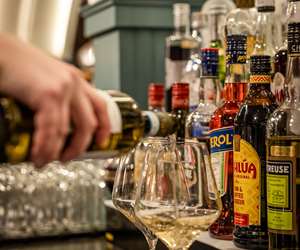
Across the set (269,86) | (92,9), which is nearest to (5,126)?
(269,86)

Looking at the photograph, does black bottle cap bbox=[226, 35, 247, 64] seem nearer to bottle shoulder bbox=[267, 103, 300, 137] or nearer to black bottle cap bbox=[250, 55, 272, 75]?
black bottle cap bbox=[250, 55, 272, 75]

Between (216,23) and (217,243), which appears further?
(216,23)

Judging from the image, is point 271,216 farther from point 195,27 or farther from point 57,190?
point 57,190

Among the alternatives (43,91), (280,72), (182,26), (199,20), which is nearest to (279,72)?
(280,72)

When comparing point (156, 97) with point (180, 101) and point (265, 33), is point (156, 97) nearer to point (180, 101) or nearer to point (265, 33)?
point (180, 101)

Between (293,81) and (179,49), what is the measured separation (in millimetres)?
812

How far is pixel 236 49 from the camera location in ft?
4.08

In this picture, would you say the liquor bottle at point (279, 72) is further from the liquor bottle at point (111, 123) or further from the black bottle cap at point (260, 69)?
the liquor bottle at point (111, 123)

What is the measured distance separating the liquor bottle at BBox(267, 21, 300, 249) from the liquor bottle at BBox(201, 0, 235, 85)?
0.46 m

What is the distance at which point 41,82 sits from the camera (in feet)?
1.97

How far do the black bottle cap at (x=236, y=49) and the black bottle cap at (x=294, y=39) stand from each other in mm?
156

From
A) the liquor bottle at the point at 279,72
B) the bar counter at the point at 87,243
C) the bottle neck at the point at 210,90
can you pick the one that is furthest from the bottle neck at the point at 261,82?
the bar counter at the point at 87,243

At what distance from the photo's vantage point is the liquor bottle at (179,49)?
72.4 inches

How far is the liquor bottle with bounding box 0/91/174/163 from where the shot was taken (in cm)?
66
